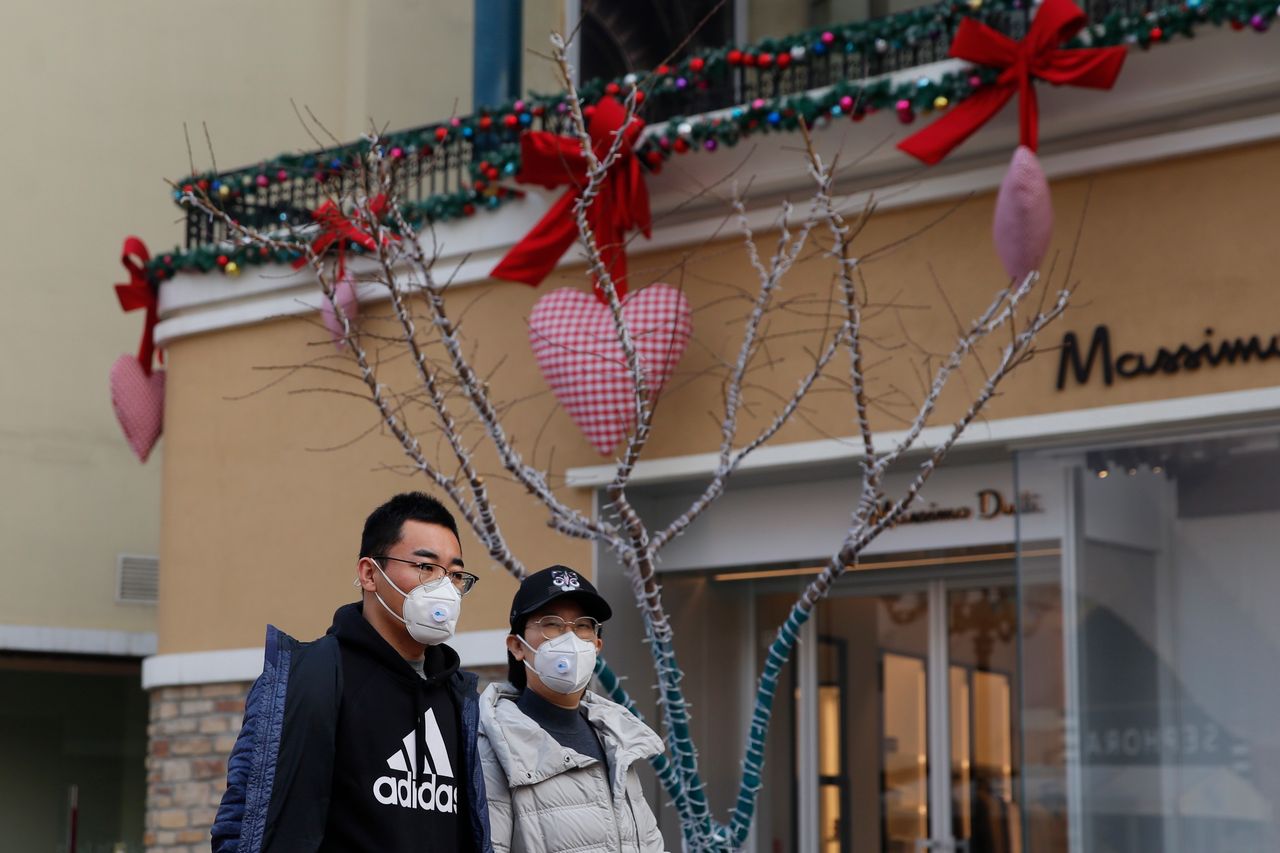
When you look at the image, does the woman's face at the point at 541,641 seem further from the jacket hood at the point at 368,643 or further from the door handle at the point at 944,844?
the door handle at the point at 944,844

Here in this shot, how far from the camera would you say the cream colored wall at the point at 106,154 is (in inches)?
551

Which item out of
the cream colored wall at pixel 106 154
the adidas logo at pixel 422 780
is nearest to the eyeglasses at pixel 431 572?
the adidas logo at pixel 422 780

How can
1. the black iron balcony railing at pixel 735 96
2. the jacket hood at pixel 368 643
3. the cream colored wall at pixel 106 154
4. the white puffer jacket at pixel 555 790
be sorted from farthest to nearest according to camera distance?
1. the cream colored wall at pixel 106 154
2. the black iron balcony railing at pixel 735 96
3. the white puffer jacket at pixel 555 790
4. the jacket hood at pixel 368 643

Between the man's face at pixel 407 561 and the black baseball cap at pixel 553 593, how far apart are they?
24.2 inches

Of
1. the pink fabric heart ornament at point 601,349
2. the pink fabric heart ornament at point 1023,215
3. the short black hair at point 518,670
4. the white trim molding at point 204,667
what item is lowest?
the short black hair at point 518,670

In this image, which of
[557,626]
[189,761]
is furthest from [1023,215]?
[189,761]

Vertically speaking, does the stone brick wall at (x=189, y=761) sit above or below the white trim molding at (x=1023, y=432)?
below

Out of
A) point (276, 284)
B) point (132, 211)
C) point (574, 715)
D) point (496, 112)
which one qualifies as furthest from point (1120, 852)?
point (132, 211)

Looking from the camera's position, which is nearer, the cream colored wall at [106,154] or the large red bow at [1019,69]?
the large red bow at [1019,69]

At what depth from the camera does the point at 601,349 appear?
9.55 m

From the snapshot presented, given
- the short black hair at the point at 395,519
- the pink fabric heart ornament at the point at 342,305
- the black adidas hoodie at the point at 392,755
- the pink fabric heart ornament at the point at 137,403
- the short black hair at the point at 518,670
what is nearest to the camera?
the black adidas hoodie at the point at 392,755

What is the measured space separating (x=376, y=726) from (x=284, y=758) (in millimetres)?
258

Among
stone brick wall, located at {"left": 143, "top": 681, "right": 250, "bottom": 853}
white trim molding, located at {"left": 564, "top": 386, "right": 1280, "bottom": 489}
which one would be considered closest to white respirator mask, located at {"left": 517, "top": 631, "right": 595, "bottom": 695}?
white trim molding, located at {"left": 564, "top": 386, "right": 1280, "bottom": 489}

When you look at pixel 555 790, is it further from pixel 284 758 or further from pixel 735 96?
pixel 735 96
